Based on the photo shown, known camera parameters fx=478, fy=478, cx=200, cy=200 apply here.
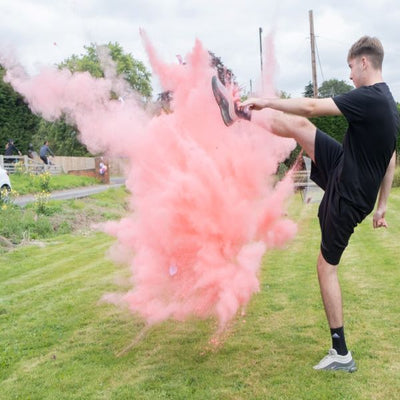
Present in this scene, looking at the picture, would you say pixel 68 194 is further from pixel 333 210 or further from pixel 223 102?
pixel 333 210

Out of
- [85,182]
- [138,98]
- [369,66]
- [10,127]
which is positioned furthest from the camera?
[85,182]

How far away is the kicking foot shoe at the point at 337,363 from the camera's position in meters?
3.49

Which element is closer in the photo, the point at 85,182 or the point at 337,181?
the point at 337,181

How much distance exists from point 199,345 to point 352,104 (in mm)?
2327

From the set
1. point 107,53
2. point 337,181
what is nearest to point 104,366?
point 337,181

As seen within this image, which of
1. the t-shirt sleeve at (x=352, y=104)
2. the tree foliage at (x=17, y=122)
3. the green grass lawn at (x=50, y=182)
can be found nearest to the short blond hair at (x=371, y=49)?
the t-shirt sleeve at (x=352, y=104)

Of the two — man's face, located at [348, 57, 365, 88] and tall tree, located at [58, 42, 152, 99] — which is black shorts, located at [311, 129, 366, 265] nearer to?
man's face, located at [348, 57, 365, 88]

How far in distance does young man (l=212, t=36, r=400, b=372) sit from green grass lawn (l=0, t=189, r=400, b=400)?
0.34 metres

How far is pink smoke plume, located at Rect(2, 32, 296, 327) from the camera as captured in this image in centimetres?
364

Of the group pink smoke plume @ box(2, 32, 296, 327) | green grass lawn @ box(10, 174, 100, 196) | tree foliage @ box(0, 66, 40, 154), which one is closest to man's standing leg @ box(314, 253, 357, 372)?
pink smoke plume @ box(2, 32, 296, 327)

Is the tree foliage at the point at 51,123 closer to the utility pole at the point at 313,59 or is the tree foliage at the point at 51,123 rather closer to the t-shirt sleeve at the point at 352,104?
the t-shirt sleeve at the point at 352,104

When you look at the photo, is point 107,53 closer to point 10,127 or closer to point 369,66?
point 369,66

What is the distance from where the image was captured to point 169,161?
386 centimetres

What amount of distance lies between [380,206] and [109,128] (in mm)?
2448
